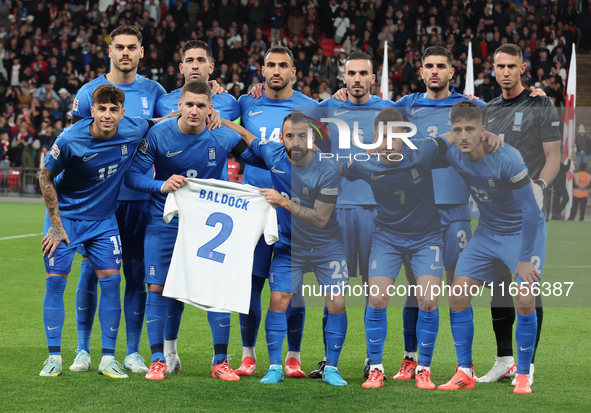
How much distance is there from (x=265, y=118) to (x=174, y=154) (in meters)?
0.84

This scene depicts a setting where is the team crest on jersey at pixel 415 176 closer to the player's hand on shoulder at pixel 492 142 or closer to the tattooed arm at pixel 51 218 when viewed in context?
the player's hand on shoulder at pixel 492 142

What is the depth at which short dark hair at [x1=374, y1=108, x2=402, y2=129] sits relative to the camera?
4.95 metres

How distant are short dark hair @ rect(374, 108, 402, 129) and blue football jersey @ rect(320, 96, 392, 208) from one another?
0.37 metres

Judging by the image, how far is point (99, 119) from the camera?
4.84 meters

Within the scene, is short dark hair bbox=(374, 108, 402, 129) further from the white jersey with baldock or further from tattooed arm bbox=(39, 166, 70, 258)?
tattooed arm bbox=(39, 166, 70, 258)

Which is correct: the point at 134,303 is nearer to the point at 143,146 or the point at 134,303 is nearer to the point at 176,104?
the point at 143,146

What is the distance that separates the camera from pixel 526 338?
4.73 m

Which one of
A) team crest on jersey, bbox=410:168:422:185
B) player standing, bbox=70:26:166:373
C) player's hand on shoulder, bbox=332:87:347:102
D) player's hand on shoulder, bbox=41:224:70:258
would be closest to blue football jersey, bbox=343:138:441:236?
team crest on jersey, bbox=410:168:422:185

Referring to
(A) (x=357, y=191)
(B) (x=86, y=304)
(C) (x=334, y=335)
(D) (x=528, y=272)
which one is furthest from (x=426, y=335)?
(B) (x=86, y=304)

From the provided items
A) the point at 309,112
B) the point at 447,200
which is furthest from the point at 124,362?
the point at 447,200

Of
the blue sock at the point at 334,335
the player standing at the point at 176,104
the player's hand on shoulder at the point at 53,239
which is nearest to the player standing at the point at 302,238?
the blue sock at the point at 334,335

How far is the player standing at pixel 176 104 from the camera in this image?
5.32 m

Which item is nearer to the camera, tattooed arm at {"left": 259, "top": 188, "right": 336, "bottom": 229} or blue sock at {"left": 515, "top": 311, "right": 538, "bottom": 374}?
blue sock at {"left": 515, "top": 311, "right": 538, "bottom": 374}

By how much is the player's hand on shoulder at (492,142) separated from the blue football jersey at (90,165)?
7.79 ft
